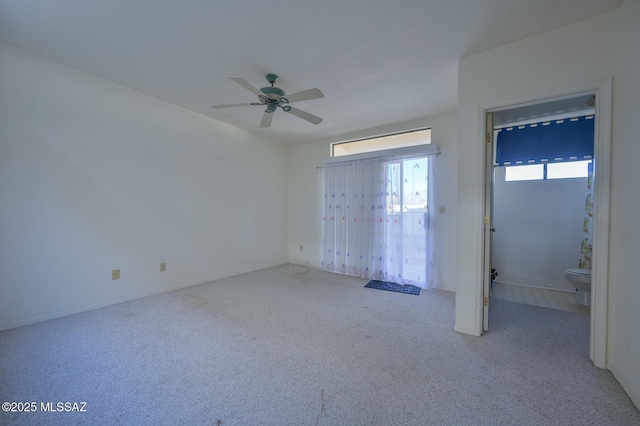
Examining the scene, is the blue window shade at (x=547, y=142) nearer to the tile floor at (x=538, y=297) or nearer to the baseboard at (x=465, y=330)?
the tile floor at (x=538, y=297)

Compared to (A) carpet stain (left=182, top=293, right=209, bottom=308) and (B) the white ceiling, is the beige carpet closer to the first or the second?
(A) carpet stain (left=182, top=293, right=209, bottom=308)

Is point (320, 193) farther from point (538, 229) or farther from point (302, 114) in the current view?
point (538, 229)

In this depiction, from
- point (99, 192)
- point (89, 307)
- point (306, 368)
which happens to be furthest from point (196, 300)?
point (306, 368)

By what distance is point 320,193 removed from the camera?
4.57 meters

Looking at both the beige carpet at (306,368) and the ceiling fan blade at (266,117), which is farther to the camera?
the ceiling fan blade at (266,117)

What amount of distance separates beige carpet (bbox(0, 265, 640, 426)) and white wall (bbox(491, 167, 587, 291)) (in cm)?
112

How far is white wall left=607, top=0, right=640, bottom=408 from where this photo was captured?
1.40 meters

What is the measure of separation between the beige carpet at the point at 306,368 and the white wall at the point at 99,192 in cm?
40

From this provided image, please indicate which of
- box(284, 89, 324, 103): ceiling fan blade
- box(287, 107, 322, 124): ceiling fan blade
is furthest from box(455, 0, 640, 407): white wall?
box(287, 107, 322, 124): ceiling fan blade

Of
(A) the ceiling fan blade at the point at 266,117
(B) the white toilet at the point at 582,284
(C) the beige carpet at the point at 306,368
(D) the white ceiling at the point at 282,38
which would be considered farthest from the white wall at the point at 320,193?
(A) the ceiling fan blade at the point at 266,117

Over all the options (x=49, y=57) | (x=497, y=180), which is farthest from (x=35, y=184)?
(x=497, y=180)

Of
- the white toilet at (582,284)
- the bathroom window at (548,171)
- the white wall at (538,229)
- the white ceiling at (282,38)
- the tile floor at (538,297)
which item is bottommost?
the tile floor at (538,297)

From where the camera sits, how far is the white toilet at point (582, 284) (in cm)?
269

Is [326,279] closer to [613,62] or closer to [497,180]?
[497,180]
